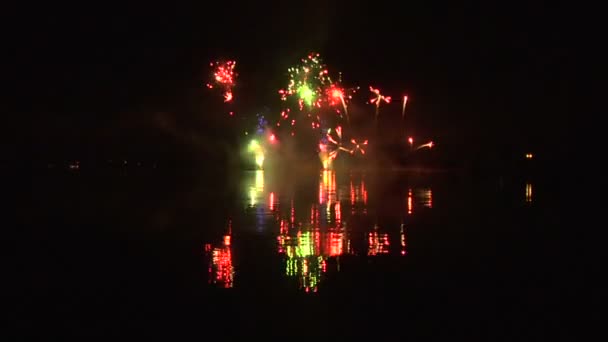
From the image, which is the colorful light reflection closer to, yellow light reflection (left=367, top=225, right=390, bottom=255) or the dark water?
the dark water

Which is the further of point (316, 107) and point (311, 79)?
point (316, 107)

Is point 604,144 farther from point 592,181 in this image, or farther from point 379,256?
point 379,256

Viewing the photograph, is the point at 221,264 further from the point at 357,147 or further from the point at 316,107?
the point at 316,107

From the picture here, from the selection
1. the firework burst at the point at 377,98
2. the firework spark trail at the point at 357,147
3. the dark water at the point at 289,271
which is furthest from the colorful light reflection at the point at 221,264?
the firework burst at the point at 377,98

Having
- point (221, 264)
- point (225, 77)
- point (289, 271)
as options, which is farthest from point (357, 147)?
point (289, 271)

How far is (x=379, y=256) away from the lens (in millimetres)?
11547

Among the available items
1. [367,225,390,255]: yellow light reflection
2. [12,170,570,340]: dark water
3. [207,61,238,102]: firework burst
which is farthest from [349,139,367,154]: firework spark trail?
[367,225,390,255]: yellow light reflection

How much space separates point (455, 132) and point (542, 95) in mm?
5791

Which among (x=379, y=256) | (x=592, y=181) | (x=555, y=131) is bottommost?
(x=379, y=256)

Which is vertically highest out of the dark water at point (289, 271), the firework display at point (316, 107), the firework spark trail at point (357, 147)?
the firework display at point (316, 107)

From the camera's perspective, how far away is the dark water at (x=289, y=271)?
7480 mm

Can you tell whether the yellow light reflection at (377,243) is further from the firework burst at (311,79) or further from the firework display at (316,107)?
the firework display at (316,107)

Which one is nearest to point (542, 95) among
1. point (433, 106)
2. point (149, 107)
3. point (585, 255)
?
point (433, 106)

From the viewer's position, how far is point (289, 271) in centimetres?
1023
